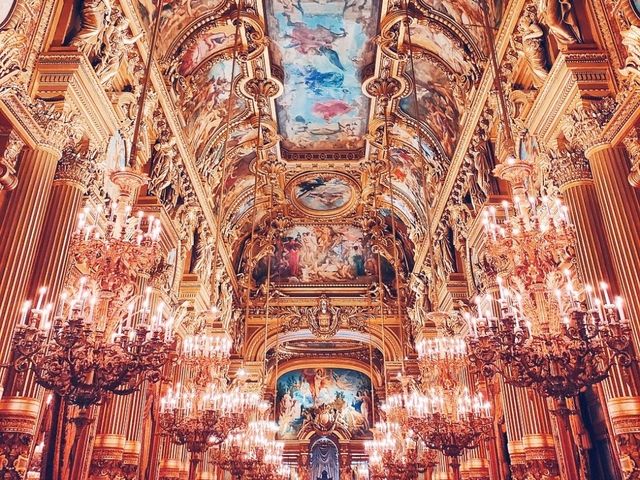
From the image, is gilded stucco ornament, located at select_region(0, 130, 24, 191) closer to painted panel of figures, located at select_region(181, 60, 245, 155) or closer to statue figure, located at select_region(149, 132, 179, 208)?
statue figure, located at select_region(149, 132, 179, 208)

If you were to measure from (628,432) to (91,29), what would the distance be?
7.84 metres

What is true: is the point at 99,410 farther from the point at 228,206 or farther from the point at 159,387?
the point at 228,206

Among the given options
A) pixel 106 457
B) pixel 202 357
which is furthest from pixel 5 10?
pixel 106 457

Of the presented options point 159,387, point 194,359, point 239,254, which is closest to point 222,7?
point 194,359

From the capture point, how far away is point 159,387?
11.6 meters

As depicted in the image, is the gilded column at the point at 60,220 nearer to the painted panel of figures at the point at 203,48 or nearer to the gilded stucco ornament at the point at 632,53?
the painted panel of figures at the point at 203,48

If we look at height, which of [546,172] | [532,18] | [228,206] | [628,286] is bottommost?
[628,286]

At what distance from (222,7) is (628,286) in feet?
29.4

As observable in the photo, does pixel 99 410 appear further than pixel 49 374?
Yes

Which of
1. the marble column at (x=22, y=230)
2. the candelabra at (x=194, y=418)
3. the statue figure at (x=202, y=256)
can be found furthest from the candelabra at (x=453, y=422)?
the statue figure at (x=202, y=256)

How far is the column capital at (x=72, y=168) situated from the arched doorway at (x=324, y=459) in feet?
66.1

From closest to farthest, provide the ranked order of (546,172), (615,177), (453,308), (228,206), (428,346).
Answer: (615,177) < (546,172) < (428,346) < (453,308) < (228,206)

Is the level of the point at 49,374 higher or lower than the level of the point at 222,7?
lower

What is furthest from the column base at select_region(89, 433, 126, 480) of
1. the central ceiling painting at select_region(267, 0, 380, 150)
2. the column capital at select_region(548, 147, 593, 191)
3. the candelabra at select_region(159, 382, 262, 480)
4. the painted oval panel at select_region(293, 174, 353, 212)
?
the painted oval panel at select_region(293, 174, 353, 212)
